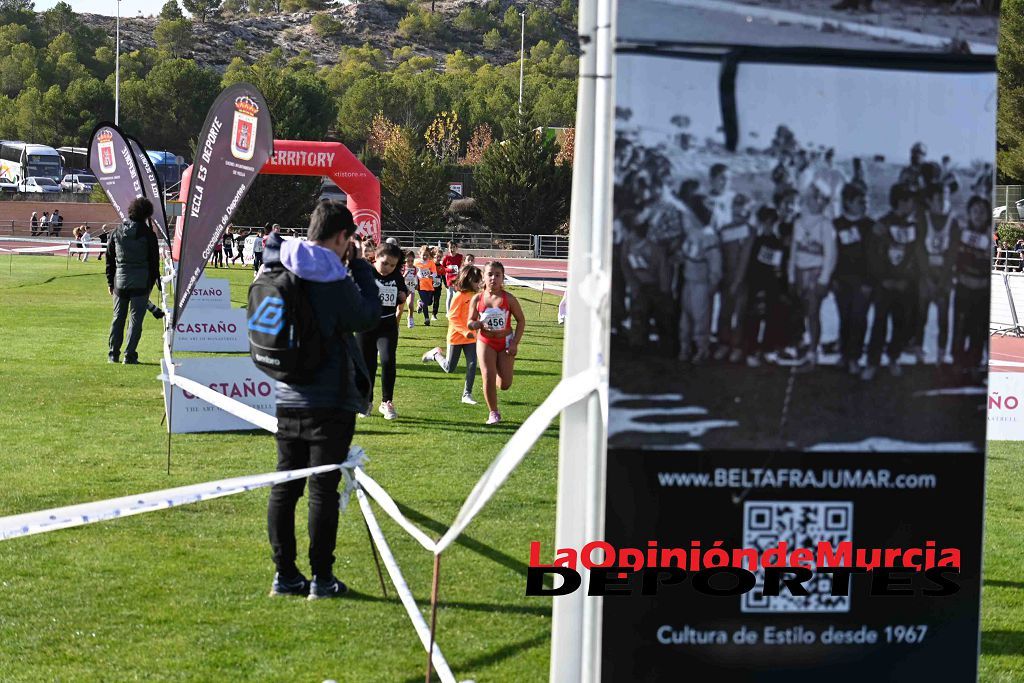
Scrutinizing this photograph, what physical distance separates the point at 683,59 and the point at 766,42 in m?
0.22

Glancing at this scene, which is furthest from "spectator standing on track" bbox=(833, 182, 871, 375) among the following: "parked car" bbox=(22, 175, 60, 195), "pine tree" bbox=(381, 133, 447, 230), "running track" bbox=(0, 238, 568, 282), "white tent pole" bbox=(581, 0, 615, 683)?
"parked car" bbox=(22, 175, 60, 195)

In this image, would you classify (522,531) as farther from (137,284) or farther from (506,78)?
(506,78)

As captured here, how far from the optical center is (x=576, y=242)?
11.0 ft

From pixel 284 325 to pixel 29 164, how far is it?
3146 inches

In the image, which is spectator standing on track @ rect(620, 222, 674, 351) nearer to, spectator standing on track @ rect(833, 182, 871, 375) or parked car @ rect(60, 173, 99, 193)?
spectator standing on track @ rect(833, 182, 871, 375)

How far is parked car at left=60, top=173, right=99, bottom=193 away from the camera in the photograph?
8539 cm

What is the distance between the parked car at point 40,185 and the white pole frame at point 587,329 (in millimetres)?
81319

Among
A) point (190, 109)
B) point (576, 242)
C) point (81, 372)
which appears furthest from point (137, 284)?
point (190, 109)

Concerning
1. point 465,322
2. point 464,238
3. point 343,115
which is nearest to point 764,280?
point 465,322

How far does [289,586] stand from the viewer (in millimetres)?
6344

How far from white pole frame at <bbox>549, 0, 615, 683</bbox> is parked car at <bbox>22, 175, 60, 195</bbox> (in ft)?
267

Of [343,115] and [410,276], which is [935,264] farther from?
[343,115]

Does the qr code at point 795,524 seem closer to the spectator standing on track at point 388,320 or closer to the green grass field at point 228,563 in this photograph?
the green grass field at point 228,563

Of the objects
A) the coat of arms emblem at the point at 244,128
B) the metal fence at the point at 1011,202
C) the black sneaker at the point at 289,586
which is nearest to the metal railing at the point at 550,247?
the metal fence at the point at 1011,202
